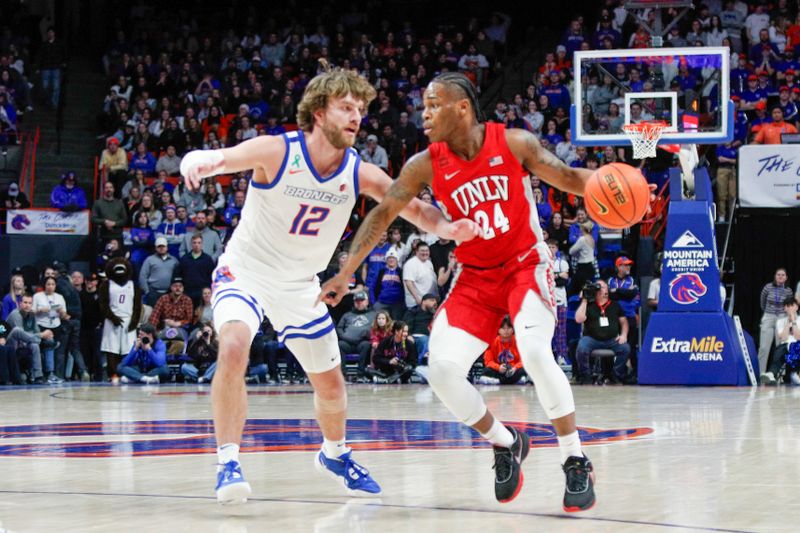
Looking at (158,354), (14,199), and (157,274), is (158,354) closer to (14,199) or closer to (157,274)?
(157,274)

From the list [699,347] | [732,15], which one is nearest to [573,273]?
[699,347]

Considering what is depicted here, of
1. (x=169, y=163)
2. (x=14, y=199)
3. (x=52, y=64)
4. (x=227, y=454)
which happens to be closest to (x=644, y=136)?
(x=169, y=163)

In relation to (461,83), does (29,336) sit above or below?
below

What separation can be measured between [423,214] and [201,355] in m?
12.3

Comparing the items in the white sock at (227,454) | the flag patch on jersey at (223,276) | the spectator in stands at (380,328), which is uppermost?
the flag patch on jersey at (223,276)

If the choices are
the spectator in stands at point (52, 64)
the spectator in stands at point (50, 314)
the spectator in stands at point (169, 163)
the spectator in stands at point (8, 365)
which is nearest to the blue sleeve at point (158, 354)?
the spectator in stands at point (50, 314)

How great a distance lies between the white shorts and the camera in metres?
6.07

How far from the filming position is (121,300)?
1844cm

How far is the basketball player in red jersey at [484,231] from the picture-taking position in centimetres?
579

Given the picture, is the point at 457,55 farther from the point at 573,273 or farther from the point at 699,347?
the point at 699,347

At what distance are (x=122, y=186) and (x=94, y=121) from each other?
4.86m

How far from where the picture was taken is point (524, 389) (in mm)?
15430

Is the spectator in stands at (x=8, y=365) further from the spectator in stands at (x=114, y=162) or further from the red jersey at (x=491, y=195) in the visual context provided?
the red jersey at (x=491, y=195)

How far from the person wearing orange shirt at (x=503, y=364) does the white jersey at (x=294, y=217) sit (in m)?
10.8
